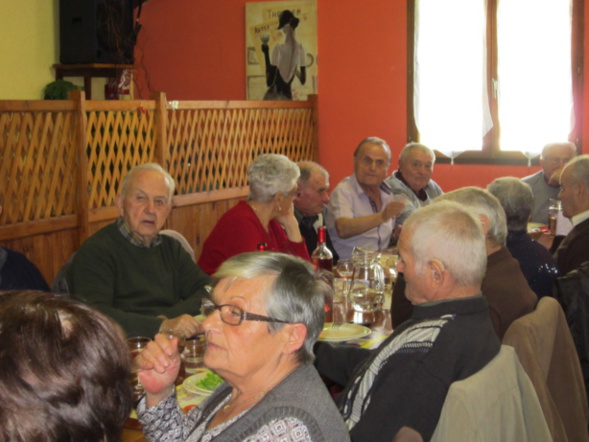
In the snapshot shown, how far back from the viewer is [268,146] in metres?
7.52

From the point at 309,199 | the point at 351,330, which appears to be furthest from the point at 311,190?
the point at 351,330

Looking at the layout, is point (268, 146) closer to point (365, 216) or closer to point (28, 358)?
point (365, 216)

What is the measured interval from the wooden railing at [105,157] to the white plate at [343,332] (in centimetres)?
262

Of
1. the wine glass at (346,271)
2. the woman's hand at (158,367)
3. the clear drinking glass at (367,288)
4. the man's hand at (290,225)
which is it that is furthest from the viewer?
the man's hand at (290,225)

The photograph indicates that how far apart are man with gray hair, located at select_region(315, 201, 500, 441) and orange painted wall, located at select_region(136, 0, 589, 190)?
5109 mm

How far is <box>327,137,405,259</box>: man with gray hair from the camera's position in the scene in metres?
4.80

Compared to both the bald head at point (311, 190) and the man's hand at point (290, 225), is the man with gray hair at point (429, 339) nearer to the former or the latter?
the man's hand at point (290, 225)

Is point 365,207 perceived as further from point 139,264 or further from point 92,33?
point 92,33

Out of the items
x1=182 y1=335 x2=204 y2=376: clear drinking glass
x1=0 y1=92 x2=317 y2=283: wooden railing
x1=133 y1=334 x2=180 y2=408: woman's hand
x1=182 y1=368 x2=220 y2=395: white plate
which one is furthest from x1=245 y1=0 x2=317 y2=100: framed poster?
x1=133 y1=334 x2=180 y2=408: woman's hand

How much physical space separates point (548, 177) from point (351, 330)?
367cm

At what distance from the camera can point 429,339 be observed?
199cm

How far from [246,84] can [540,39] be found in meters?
2.93

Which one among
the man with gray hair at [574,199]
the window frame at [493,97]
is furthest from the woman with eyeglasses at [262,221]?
the window frame at [493,97]

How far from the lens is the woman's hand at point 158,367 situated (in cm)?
176
